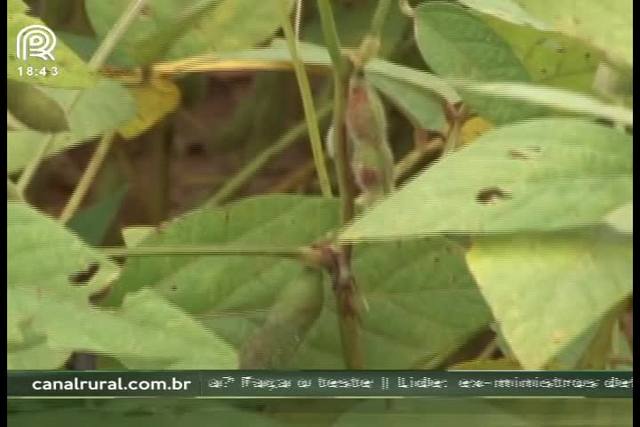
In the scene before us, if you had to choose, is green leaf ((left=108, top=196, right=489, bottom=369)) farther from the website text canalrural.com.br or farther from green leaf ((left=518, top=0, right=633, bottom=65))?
green leaf ((left=518, top=0, right=633, bottom=65))

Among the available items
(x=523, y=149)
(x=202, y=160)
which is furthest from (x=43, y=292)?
(x=523, y=149)

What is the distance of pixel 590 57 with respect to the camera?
35.4 inches

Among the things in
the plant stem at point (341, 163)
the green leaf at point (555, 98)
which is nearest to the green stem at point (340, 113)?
the plant stem at point (341, 163)

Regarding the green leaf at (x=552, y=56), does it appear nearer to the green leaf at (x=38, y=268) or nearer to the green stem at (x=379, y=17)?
the green stem at (x=379, y=17)

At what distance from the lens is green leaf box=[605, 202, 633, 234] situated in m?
0.87

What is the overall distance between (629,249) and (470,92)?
20 centimetres

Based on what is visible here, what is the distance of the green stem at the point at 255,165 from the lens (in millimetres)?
936

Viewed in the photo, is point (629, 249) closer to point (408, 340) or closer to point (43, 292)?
point (408, 340)

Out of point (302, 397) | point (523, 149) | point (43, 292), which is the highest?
point (523, 149)

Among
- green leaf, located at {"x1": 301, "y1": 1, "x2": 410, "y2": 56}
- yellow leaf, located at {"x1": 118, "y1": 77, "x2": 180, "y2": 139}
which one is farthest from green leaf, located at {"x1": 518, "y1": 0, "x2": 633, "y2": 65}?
yellow leaf, located at {"x1": 118, "y1": 77, "x2": 180, "y2": 139}

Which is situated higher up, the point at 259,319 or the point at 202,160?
the point at 202,160

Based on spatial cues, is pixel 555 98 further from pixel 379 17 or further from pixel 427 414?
pixel 427 414

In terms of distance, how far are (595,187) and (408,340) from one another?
23 centimetres

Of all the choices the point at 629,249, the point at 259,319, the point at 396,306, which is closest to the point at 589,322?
the point at 629,249
